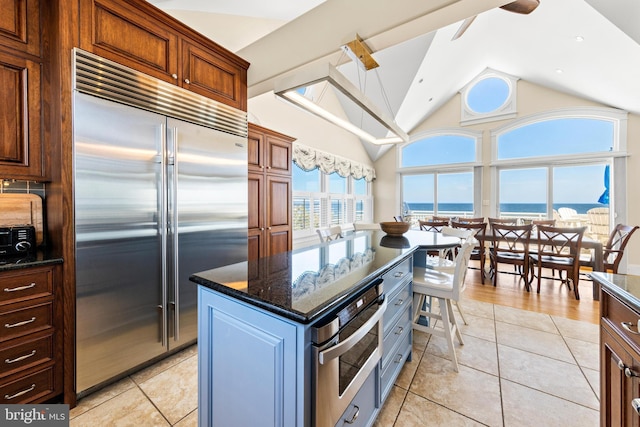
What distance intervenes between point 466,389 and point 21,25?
346cm

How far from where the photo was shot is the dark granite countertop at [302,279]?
2.93 ft

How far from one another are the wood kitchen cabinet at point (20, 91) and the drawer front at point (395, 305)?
2219mm

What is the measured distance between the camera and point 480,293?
3541 mm

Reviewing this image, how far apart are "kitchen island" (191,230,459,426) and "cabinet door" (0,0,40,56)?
1706 mm

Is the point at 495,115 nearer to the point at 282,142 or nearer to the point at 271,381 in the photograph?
the point at 282,142

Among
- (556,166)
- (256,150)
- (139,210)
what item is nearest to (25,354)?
(139,210)

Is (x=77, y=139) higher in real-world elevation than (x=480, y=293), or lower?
higher

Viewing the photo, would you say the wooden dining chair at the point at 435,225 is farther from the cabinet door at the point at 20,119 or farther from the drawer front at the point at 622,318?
the cabinet door at the point at 20,119

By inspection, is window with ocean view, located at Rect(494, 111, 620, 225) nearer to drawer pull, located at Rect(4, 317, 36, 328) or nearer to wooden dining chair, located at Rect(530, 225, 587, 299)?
wooden dining chair, located at Rect(530, 225, 587, 299)

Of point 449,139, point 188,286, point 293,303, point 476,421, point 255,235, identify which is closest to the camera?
point 293,303

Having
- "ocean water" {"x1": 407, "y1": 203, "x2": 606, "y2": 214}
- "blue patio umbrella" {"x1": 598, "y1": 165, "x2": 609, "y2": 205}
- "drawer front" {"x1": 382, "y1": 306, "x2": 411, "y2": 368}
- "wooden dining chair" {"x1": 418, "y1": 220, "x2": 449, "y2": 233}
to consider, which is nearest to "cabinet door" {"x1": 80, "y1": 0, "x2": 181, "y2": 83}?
"drawer front" {"x1": 382, "y1": 306, "x2": 411, "y2": 368}

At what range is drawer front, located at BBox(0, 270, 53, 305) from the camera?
1.31 metres

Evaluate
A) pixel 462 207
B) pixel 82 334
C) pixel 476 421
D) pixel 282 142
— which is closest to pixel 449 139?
pixel 462 207

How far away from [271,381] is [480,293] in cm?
355
